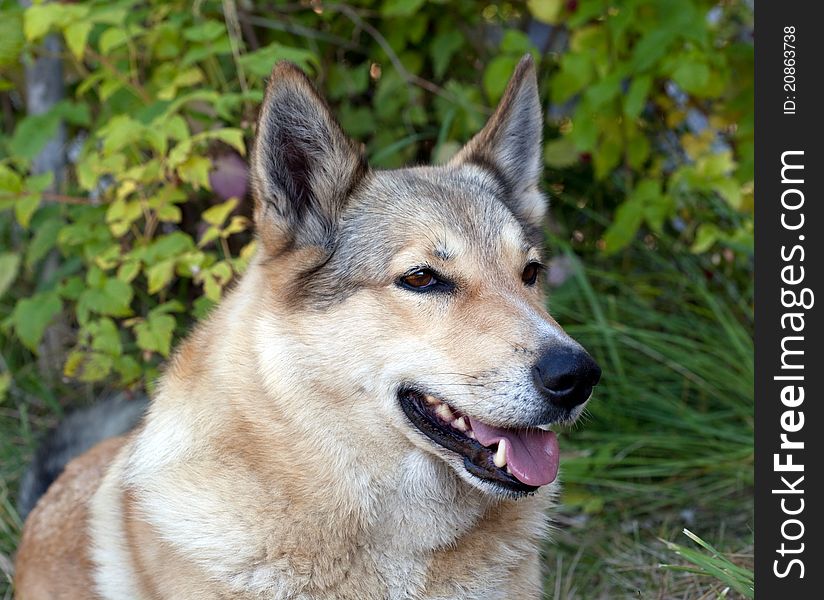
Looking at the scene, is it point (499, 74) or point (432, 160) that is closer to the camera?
point (499, 74)

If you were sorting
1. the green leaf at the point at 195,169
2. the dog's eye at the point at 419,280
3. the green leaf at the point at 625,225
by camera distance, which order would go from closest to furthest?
the dog's eye at the point at 419,280 → the green leaf at the point at 195,169 → the green leaf at the point at 625,225

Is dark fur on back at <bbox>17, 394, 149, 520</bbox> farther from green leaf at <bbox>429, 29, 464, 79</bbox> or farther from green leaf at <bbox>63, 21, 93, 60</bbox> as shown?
green leaf at <bbox>429, 29, 464, 79</bbox>

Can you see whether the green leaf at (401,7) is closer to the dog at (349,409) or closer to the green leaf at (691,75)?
the green leaf at (691,75)

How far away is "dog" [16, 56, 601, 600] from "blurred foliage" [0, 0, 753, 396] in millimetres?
1059

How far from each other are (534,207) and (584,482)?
1.62m

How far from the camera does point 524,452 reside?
2660mm

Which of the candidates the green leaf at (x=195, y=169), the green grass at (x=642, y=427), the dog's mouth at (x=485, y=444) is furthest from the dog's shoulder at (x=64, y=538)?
the dog's mouth at (x=485, y=444)

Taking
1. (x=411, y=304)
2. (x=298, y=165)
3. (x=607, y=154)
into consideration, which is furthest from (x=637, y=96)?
(x=411, y=304)

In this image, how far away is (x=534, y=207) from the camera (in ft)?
11.2

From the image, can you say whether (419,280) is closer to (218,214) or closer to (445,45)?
(218,214)

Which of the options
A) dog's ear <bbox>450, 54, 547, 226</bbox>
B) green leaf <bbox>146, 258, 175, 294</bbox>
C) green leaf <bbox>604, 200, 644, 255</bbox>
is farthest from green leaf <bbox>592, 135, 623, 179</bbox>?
green leaf <bbox>146, 258, 175, 294</bbox>

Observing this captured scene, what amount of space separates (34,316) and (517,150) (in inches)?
89.0

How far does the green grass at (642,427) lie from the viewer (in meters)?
4.09
